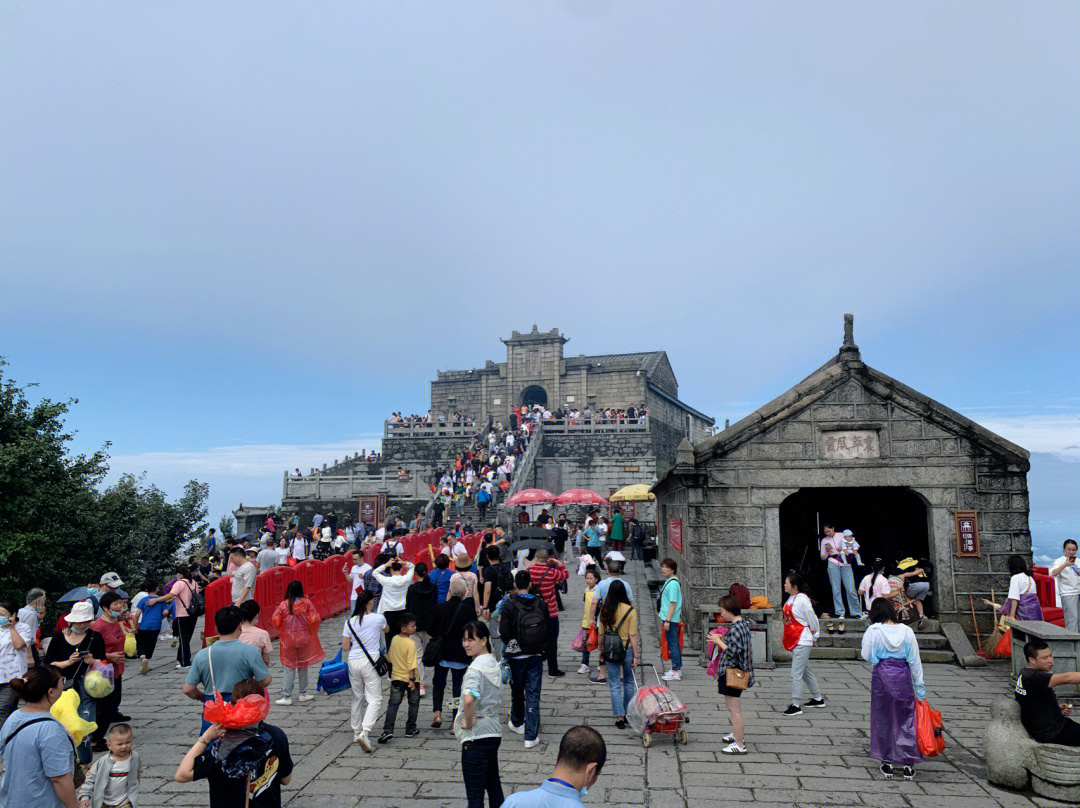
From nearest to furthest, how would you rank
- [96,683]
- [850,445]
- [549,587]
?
[96,683] → [549,587] → [850,445]

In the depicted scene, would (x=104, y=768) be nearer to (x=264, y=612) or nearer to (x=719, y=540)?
(x=264, y=612)

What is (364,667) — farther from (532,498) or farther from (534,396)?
(534,396)

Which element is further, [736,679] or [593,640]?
[593,640]

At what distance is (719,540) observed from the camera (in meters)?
11.6

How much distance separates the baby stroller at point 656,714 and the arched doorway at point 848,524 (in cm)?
767

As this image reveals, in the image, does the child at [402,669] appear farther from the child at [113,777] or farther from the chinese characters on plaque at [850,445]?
the chinese characters on plaque at [850,445]

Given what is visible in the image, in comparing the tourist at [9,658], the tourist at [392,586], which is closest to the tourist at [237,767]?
the tourist at [9,658]

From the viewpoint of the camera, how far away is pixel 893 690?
6.60m

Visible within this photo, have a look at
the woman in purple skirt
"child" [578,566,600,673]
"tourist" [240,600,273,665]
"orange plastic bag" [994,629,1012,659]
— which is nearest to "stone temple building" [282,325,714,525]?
"orange plastic bag" [994,629,1012,659]

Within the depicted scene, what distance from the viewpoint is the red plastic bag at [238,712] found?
408cm

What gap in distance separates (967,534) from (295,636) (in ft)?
32.6

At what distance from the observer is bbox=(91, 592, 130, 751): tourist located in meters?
7.23

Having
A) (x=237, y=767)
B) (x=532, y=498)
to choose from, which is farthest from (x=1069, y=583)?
(x=532, y=498)

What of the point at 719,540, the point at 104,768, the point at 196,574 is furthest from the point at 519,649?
the point at 196,574
